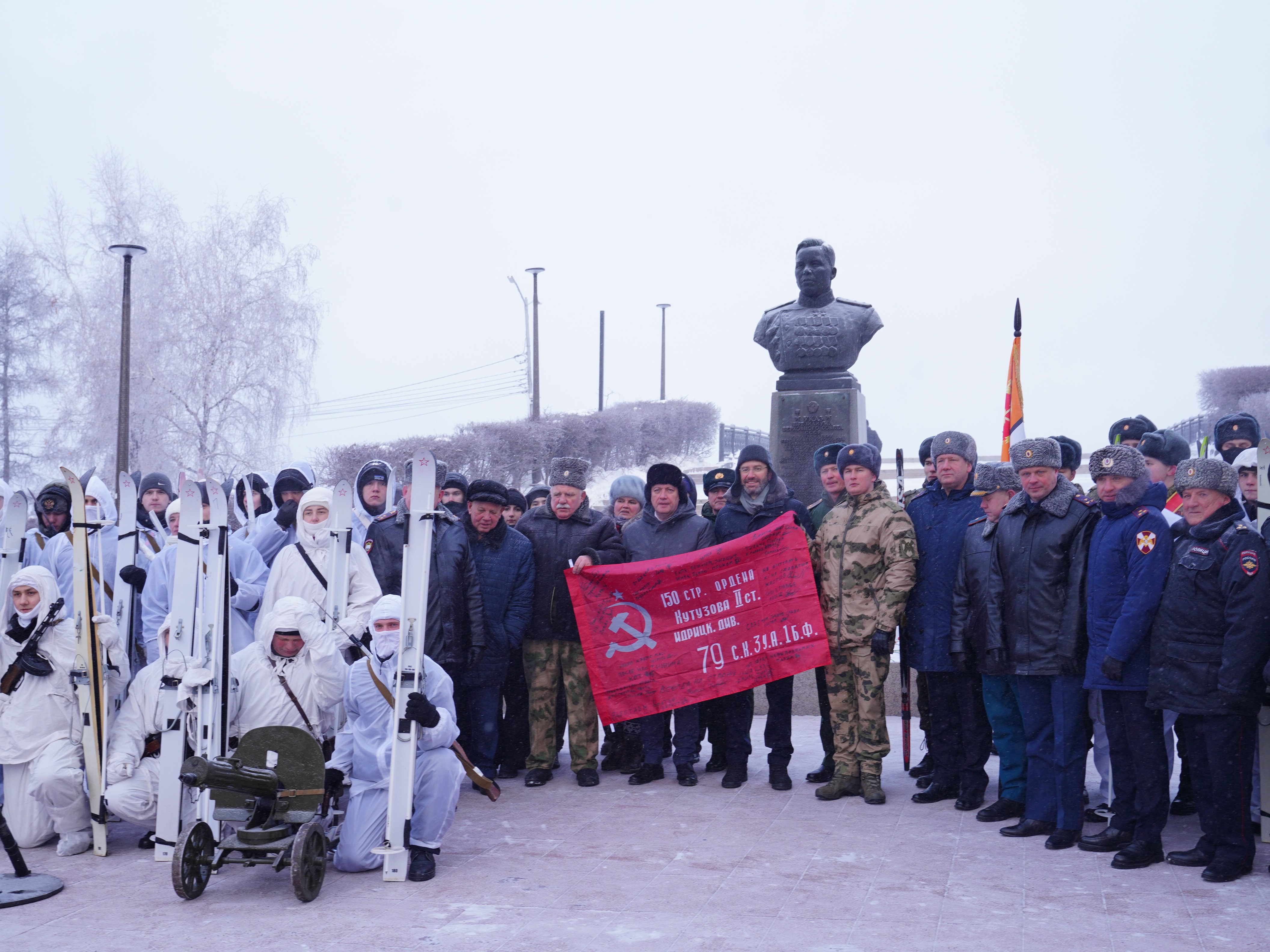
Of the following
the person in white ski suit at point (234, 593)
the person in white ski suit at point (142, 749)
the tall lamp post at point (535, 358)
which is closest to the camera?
the person in white ski suit at point (142, 749)

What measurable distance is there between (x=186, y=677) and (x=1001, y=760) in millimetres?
4586

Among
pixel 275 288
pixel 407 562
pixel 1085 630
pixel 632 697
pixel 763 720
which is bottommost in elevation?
pixel 763 720

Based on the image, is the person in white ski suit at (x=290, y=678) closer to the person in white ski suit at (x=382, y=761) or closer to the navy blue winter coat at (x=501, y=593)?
the person in white ski suit at (x=382, y=761)

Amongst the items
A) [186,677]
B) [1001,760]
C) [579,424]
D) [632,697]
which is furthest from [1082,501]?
[579,424]

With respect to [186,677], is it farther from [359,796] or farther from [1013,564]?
[1013,564]

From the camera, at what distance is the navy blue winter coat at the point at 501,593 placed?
7797mm

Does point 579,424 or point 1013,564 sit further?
point 579,424

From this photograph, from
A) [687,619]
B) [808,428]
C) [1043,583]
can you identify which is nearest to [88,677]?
[687,619]

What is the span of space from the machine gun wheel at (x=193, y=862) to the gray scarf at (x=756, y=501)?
12.8ft

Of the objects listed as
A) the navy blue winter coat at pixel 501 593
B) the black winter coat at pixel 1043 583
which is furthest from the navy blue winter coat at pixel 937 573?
the navy blue winter coat at pixel 501 593

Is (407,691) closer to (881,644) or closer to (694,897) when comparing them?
(694,897)

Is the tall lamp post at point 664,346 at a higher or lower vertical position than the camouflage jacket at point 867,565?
higher

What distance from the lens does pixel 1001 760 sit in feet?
22.4

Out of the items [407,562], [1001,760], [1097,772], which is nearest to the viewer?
[407,562]
